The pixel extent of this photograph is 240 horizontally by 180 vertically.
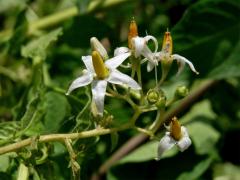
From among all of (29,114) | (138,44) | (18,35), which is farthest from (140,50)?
(18,35)

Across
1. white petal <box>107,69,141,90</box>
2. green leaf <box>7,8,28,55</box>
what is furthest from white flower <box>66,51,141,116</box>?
green leaf <box>7,8,28,55</box>

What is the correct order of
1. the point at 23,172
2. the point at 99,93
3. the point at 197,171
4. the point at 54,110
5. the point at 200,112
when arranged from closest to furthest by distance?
the point at 99,93 < the point at 23,172 < the point at 54,110 < the point at 197,171 < the point at 200,112

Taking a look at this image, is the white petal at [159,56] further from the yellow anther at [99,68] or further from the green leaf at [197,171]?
the green leaf at [197,171]

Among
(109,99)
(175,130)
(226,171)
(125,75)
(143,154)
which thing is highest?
(125,75)

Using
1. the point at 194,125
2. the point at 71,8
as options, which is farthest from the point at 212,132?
the point at 71,8

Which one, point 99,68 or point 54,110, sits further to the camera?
point 54,110

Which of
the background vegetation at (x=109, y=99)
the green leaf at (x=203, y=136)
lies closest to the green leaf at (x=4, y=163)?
the background vegetation at (x=109, y=99)

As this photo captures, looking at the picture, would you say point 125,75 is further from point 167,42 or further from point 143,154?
point 143,154

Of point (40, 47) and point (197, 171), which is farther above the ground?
point (40, 47)
